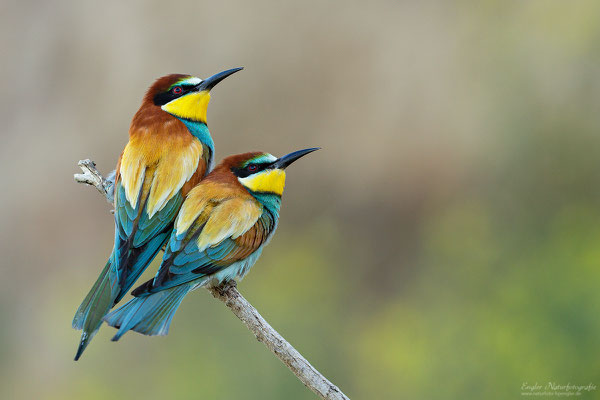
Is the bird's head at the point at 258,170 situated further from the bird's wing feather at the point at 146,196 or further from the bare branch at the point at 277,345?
the bare branch at the point at 277,345

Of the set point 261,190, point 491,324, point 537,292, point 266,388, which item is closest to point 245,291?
point 266,388

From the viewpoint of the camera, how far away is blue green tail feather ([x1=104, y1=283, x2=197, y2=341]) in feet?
3.62

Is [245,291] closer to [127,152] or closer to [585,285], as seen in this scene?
[585,285]

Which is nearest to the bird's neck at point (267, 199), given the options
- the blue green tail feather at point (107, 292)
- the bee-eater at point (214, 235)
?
the bee-eater at point (214, 235)

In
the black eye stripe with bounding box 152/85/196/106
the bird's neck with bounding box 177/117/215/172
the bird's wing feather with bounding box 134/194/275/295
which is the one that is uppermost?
the black eye stripe with bounding box 152/85/196/106

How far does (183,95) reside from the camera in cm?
142

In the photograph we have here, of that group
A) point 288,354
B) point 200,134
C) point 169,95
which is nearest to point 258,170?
point 200,134

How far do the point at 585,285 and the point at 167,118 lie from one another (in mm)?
2053

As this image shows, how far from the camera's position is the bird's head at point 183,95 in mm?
1405

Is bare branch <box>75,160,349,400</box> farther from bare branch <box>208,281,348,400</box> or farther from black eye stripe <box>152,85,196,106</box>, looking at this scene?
black eye stripe <box>152,85,196,106</box>

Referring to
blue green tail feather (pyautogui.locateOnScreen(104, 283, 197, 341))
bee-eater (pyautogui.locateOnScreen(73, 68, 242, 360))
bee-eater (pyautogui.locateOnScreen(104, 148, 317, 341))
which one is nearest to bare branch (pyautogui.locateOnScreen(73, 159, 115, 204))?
bee-eater (pyautogui.locateOnScreen(73, 68, 242, 360))

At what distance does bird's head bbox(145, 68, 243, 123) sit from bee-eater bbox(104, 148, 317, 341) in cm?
13

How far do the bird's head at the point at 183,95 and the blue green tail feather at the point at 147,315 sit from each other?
0.40m

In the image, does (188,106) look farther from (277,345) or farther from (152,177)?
(277,345)
